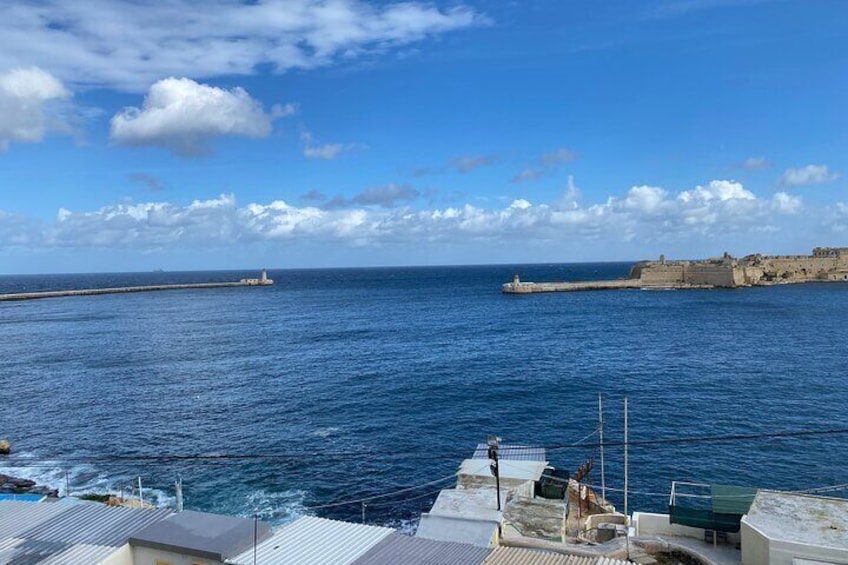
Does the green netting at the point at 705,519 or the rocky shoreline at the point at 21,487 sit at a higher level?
the green netting at the point at 705,519

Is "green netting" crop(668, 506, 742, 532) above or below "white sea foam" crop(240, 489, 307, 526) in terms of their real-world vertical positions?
above

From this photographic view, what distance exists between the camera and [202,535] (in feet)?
47.4

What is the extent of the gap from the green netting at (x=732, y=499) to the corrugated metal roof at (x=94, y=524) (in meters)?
18.6

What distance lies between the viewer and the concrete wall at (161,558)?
45.9ft

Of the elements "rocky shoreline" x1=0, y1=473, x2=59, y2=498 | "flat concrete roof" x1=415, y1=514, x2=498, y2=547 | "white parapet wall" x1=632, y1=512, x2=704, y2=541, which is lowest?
"rocky shoreline" x1=0, y1=473, x2=59, y2=498

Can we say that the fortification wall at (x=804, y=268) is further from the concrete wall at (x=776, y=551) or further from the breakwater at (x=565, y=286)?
the concrete wall at (x=776, y=551)

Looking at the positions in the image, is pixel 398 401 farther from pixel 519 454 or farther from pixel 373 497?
pixel 519 454

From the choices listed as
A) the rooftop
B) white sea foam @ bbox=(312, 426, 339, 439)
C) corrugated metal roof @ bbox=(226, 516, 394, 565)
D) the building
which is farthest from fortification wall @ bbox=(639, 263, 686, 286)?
the rooftop

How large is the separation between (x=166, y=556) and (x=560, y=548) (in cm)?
1120

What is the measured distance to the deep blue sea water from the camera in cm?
3409

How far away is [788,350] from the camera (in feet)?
226

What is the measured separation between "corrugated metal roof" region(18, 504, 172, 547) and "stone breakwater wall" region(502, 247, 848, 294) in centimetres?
15352

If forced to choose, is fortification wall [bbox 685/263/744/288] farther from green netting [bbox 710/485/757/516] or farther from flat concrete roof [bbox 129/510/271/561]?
flat concrete roof [bbox 129/510/271/561]

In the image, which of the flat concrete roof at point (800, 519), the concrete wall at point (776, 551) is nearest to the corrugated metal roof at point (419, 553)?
the concrete wall at point (776, 551)
